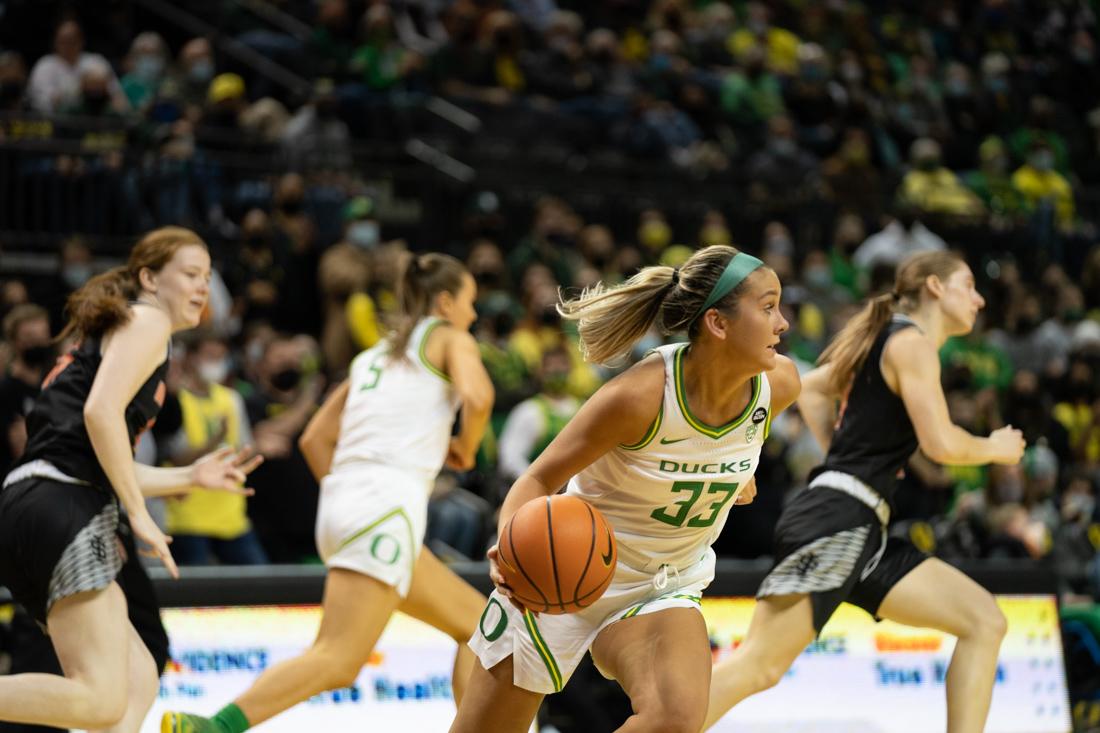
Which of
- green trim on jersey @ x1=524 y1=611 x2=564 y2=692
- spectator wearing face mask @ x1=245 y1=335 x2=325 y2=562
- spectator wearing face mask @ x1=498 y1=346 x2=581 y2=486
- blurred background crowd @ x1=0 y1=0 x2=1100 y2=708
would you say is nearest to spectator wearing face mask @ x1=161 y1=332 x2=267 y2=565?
blurred background crowd @ x1=0 y1=0 x2=1100 y2=708

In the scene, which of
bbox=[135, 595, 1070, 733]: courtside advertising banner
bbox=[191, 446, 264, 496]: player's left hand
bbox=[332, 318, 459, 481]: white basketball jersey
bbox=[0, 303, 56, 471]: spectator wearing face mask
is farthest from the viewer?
bbox=[0, 303, 56, 471]: spectator wearing face mask

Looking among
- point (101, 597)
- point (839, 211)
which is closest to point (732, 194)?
point (839, 211)

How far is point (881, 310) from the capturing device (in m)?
5.74

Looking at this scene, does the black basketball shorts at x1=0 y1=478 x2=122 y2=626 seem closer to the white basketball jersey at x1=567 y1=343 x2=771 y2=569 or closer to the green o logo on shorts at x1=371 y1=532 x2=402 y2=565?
the green o logo on shorts at x1=371 y1=532 x2=402 y2=565

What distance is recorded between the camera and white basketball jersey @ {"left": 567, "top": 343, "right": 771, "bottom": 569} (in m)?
4.27

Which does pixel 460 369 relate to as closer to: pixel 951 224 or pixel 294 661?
pixel 294 661

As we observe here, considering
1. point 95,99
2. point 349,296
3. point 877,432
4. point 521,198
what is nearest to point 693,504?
point 877,432

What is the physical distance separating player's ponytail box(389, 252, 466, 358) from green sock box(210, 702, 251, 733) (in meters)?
1.61

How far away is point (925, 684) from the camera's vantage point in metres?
7.30

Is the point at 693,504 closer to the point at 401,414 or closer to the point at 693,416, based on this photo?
the point at 693,416

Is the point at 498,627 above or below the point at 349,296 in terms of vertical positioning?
above

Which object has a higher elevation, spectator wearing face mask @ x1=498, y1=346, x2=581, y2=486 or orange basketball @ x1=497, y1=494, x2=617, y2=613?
orange basketball @ x1=497, y1=494, x2=617, y2=613

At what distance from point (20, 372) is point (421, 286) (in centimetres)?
278

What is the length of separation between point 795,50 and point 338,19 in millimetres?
6853
